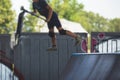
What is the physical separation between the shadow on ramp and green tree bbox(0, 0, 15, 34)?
2310cm

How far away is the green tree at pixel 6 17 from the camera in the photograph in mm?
26531

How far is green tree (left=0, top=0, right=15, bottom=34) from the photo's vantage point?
26.5 m

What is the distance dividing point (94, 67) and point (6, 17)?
78.6 ft

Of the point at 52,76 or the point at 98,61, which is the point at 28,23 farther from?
the point at 98,61

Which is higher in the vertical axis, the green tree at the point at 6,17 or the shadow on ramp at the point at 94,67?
the green tree at the point at 6,17

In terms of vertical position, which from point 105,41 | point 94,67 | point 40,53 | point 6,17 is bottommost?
point 40,53

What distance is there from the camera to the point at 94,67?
10.9 ft

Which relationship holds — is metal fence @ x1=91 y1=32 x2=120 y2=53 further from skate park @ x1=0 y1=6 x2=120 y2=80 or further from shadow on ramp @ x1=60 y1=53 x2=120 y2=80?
shadow on ramp @ x1=60 y1=53 x2=120 y2=80

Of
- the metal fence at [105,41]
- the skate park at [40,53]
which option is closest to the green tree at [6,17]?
the skate park at [40,53]

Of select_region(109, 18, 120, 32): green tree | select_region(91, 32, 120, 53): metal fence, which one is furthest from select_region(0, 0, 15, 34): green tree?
select_region(109, 18, 120, 32): green tree

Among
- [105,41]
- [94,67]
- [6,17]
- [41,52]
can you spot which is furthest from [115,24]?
[94,67]

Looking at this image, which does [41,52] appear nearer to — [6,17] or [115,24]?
[6,17]

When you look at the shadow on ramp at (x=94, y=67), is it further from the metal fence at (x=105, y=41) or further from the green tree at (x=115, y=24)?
the green tree at (x=115, y=24)

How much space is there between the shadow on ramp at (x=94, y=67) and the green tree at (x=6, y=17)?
2310 centimetres
